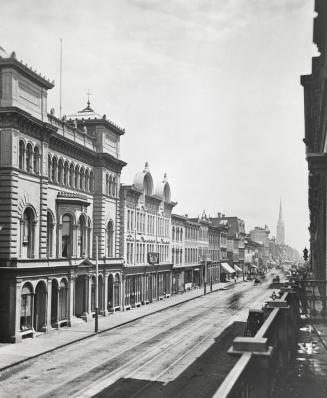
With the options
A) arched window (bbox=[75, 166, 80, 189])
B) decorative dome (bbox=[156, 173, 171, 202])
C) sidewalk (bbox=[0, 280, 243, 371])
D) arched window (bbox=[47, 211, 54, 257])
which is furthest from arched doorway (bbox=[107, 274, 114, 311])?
decorative dome (bbox=[156, 173, 171, 202])

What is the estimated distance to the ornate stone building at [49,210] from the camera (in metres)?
33.2

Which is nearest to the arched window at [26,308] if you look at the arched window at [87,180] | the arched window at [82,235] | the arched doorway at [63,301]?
the arched doorway at [63,301]

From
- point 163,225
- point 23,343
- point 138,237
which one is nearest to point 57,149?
point 23,343

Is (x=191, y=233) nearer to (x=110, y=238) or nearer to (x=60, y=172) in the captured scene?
(x=110, y=238)

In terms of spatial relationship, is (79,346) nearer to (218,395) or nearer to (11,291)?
(11,291)

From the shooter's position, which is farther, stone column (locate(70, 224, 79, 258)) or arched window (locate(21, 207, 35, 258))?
stone column (locate(70, 224, 79, 258))

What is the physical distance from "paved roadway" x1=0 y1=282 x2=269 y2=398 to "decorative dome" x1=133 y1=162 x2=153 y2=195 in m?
23.2

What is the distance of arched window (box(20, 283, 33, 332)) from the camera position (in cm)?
3403

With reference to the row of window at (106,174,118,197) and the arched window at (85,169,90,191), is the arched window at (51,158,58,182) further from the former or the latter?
the row of window at (106,174,118,197)

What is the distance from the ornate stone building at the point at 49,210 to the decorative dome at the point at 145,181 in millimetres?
8948

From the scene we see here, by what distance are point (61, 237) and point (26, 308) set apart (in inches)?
284

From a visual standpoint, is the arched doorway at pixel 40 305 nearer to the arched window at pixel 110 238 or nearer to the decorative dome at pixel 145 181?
the arched window at pixel 110 238

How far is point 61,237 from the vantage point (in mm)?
40188

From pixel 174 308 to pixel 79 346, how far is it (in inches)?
993
